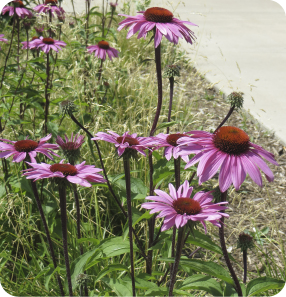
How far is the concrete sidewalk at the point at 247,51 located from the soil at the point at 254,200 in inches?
4.9

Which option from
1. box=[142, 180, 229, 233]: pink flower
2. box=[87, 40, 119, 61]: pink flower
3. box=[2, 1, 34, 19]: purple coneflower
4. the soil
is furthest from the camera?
box=[87, 40, 119, 61]: pink flower

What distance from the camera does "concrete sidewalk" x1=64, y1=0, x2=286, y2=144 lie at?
352cm

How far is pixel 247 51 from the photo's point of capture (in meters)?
4.83

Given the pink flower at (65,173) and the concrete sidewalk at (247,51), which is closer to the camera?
the pink flower at (65,173)

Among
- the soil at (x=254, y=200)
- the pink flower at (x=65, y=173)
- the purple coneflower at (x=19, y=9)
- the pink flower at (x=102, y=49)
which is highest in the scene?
the purple coneflower at (x=19, y=9)

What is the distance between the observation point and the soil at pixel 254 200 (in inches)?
75.5

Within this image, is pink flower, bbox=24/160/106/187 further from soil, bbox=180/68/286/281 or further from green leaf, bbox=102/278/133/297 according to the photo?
soil, bbox=180/68/286/281

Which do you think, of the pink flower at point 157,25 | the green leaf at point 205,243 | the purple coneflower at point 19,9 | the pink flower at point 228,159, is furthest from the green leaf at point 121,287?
the purple coneflower at point 19,9

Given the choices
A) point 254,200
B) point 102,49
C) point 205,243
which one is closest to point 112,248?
point 205,243

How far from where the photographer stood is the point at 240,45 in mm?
5020

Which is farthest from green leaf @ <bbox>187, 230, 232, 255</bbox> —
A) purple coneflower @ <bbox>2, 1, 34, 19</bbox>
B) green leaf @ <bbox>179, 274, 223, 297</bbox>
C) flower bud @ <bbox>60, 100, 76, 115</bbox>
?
purple coneflower @ <bbox>2, 1, 34, 19</bbox>

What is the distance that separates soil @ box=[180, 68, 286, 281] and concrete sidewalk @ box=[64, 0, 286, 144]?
0.13 m

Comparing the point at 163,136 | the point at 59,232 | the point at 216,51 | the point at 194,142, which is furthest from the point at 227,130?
the point at 216,51

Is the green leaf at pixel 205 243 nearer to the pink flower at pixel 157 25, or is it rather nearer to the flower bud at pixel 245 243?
the flower bud at pixel 245 243
